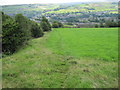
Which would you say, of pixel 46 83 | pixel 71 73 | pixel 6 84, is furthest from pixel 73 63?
pixel 6 84

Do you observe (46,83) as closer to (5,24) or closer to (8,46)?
(8,46)

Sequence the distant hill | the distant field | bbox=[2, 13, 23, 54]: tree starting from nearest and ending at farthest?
the distant field < bbox=[2, 13, 23, 54]: tree < the distant hill

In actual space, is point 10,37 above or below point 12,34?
below

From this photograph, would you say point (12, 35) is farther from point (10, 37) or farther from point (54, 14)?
point (54, 14)

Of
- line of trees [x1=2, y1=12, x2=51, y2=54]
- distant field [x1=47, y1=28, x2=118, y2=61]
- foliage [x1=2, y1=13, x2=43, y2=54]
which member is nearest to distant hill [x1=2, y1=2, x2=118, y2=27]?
line of trees [x1=2, y1=12, x2=51, y2=54]

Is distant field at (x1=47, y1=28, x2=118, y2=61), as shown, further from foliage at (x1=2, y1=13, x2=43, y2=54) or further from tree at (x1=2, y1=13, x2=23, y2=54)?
tree at (x1=2, y1=13, x2=23, y2=54)

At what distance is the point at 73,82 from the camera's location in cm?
883

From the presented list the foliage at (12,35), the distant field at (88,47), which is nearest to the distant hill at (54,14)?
the foliage at (12,35)

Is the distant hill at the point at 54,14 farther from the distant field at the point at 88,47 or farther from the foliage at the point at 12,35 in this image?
the distant field at the point at 88,47

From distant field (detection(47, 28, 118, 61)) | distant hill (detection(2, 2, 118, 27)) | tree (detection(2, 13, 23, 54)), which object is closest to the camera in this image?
distant field (detection(47, 28, 118, 61))

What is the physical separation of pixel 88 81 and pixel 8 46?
1728 centimetres

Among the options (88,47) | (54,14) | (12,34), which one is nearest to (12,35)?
(12,34)

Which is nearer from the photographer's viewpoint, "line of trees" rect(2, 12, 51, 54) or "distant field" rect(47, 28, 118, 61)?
"distant field" rect(47, 28, 118, 61)

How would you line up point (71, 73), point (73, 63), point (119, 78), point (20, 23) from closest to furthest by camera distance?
point (119, 78), point (71, 73), point (73, 63), point (20, 23)
